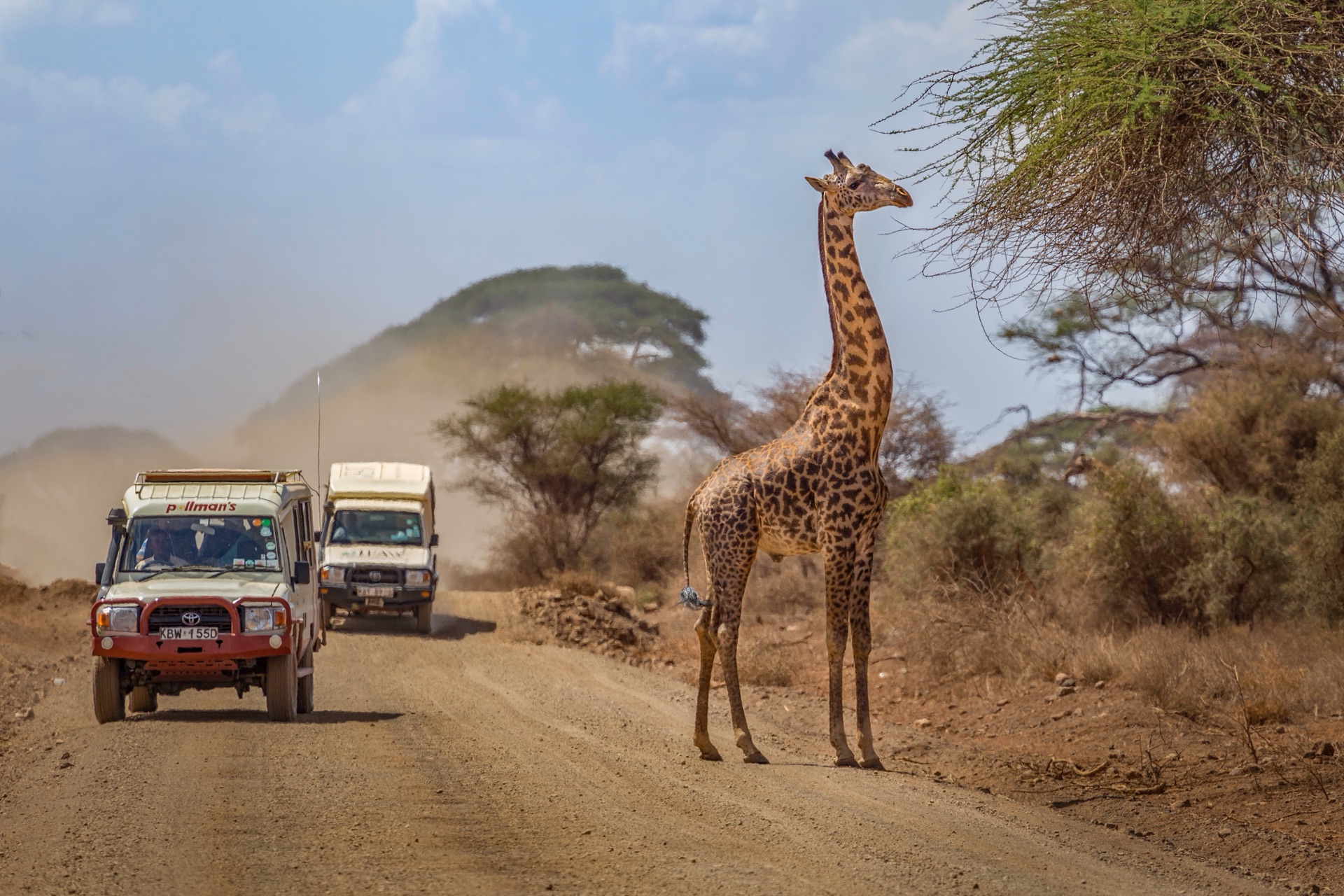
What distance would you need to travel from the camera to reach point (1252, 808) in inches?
Answer: 343

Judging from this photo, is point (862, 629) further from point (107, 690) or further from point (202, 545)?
point (107, 690)

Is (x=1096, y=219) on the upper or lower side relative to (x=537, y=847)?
upper

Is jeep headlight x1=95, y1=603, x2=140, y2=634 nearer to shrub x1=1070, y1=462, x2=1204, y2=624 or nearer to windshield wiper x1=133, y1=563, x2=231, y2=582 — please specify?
windshield wiper x1=133, y1=563, x2=231, y2=582

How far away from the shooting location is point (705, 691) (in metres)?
10.5

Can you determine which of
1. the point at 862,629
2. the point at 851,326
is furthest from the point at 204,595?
the point at 851,326

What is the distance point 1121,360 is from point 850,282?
2053cm

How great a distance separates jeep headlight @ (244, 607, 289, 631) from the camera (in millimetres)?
11242

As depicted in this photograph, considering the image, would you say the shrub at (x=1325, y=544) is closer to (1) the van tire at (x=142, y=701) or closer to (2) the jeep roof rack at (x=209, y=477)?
(2) the jeep roof rack at (x=209, y=477)

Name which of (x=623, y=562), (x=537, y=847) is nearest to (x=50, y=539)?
(x=623, y=562)

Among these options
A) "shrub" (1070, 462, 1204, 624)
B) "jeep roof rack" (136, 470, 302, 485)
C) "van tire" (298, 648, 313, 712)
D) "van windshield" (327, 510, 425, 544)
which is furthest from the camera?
"van windshield" (327, 510, 425, 544)

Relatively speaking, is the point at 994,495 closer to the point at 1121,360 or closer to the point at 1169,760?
the point at 1169,760

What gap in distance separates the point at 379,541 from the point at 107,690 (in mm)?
11129

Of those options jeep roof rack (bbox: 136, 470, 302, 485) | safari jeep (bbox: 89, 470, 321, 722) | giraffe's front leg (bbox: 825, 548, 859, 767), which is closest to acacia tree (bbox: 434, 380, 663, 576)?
jeep roof rack (bbox: 136, 470, 302, 485)

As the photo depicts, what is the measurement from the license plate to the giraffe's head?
6.44 metres
